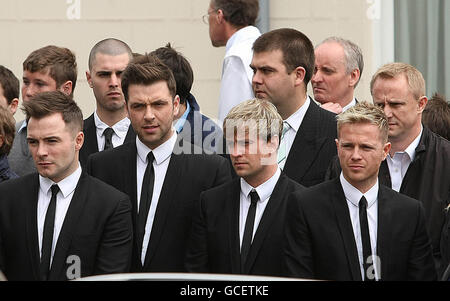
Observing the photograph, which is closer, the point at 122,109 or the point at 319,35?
the point at 122,109

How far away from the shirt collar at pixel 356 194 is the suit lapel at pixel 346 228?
0.09ft

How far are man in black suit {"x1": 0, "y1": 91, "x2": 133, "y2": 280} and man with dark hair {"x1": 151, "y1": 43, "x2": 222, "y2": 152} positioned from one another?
988 millimetres

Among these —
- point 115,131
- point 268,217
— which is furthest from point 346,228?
point 115,131

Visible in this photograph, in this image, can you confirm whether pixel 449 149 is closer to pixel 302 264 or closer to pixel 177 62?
pixel 302 264

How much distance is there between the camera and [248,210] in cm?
566

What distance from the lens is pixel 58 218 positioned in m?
5.59

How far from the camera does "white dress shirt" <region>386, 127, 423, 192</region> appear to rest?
20.2 ft

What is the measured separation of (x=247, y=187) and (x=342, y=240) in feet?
2.14

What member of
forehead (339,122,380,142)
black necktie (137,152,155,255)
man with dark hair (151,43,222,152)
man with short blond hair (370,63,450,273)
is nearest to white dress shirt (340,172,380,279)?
forehead (339,122,380,142)

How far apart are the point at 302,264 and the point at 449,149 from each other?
136 centimetres

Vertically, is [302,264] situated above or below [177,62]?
below
